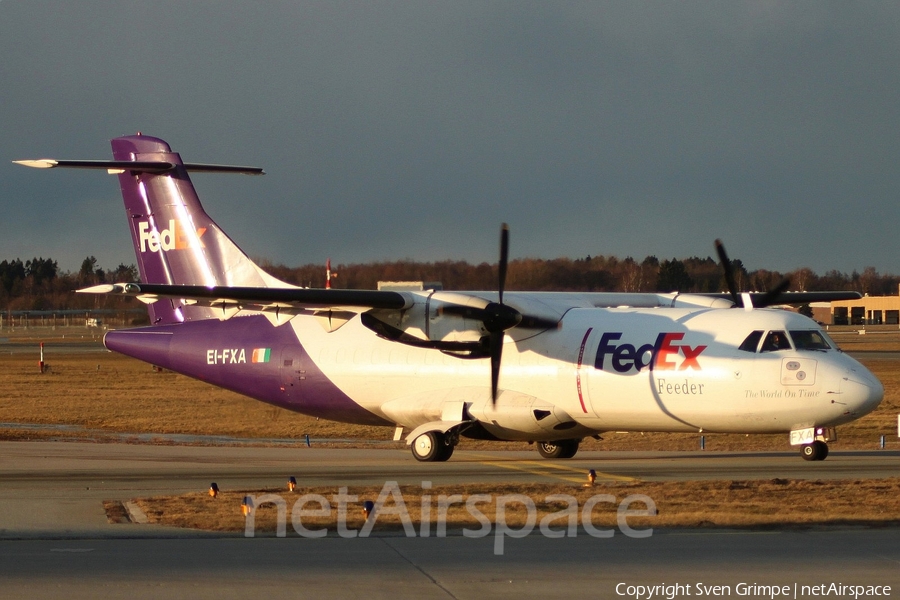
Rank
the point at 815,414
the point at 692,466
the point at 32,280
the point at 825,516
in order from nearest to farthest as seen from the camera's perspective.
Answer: the point at 825,516 < the point at 815,414 < the point at 692,466 < the point at 32,280

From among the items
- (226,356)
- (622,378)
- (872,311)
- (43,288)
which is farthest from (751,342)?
(872,311)

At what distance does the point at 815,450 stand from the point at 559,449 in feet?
17.4

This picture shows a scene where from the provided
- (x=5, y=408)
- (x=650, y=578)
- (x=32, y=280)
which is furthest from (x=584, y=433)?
(x=32, y=280)

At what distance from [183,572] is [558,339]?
489 inches

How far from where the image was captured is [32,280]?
78188mm

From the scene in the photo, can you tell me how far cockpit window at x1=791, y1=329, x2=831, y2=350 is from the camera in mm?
19281

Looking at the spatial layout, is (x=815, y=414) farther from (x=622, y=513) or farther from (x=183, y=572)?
(x=183, y=572)

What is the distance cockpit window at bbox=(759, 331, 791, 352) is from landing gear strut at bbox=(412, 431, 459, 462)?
20.4ft

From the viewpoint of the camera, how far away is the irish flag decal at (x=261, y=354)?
2406cm

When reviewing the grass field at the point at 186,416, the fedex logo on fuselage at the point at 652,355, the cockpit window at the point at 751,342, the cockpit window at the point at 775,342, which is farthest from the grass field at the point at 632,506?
the grass field at the point at 186,416

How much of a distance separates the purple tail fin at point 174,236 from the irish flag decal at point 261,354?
1682 mm

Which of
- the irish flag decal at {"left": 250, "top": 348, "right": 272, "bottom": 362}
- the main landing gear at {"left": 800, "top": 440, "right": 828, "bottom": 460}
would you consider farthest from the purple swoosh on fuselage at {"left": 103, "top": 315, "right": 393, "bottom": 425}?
the main landing gear at {"left": 800, "top": 440, "right": 828, "bottom": 460}

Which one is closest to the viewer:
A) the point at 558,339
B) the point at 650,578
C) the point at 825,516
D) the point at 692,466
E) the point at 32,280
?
the point at 650,578

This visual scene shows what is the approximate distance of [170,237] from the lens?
26141mm
